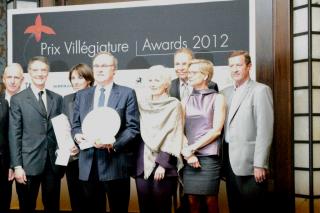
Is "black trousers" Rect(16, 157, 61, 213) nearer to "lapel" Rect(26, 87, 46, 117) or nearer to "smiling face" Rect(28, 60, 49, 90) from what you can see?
"lapel" Rect(26, 87, 46, 117)

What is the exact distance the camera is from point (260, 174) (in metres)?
2.81

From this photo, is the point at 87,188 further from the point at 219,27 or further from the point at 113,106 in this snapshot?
the point at 219,27

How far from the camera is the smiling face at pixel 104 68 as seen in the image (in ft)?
9.47

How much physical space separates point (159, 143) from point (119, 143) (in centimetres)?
24

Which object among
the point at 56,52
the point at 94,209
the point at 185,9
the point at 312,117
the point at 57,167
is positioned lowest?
→ the point at 94,209

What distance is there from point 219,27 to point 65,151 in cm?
150

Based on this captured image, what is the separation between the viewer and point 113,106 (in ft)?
9.41

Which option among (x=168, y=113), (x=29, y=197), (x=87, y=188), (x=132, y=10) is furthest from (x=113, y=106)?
(x=132, y=10)

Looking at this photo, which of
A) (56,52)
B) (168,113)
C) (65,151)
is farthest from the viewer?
(56,52)

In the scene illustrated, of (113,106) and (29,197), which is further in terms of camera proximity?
(29,197)

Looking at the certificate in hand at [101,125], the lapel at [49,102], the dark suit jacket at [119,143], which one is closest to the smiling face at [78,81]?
the lapel at [49,102]

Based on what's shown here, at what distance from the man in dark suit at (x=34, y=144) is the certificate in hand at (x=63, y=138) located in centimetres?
8

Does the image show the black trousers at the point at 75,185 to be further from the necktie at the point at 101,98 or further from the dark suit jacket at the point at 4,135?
the necktie at the point at 101,98

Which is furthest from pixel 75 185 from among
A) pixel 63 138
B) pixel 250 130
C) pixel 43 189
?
pixel 250 130
